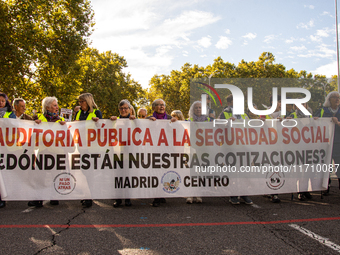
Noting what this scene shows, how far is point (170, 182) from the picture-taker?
17.3 feet

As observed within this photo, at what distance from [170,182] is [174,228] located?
144 centimetres

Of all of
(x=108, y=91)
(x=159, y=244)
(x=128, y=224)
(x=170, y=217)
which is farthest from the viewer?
(x=108, y=91)

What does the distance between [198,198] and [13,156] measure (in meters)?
3.36

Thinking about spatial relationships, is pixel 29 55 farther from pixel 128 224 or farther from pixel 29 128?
pixel 128 224

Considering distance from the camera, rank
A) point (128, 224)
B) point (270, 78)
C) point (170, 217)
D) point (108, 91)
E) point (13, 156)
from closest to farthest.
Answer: point (128, 224), point (170, 217), point (13, 156), point (108, 91), point (270, 78)

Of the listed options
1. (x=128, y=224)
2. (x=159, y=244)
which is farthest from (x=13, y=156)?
(x=159, y=244)

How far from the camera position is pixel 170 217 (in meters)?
4.43

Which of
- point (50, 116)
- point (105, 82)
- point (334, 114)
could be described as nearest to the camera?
point (50, 116)

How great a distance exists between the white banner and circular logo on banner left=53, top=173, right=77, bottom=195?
2 cm

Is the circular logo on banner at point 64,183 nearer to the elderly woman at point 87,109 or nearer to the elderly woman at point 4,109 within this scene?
the elderly woman at point 87,109

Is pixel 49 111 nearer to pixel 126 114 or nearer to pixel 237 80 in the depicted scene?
pixel 126 114

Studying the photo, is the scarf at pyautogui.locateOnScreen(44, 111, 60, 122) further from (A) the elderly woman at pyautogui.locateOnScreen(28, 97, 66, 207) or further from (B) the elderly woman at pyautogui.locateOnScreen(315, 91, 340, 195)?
(B) the elderly woman at pyautogui.locateOnScreen(315, 91, 340, 195)

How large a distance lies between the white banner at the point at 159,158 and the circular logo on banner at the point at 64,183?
0.02 m

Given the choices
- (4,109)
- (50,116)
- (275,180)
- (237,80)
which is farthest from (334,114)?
(237,80)
